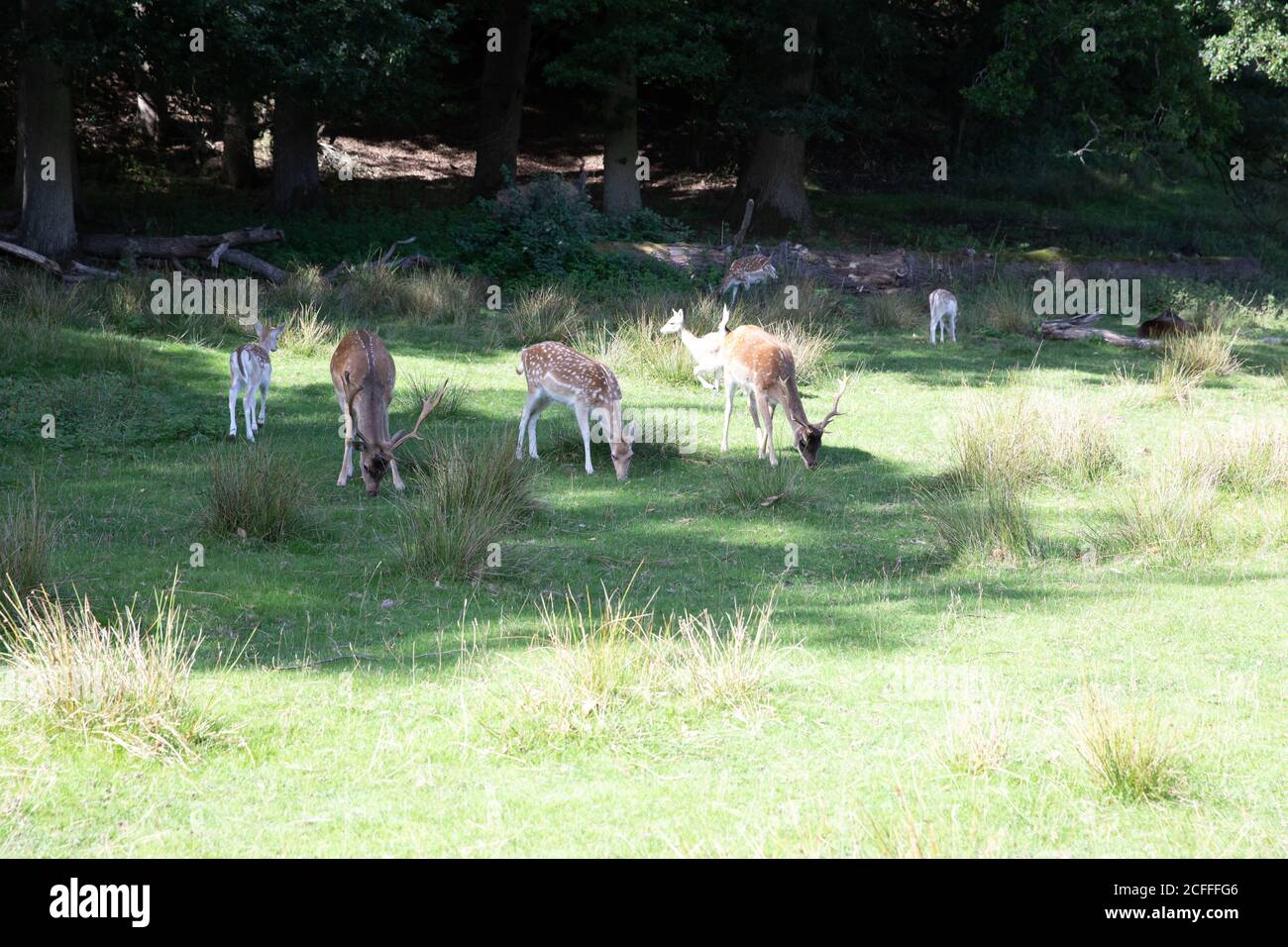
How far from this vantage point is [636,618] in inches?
299

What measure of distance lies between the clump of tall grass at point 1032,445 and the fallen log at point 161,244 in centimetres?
1438

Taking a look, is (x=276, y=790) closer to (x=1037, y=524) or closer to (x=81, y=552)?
(x=81, y=552)

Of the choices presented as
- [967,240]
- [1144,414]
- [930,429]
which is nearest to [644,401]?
[930,429]

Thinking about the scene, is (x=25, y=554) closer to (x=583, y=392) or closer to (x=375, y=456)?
(x=375, y=456)

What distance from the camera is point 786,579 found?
31.6ft

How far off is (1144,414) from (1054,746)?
10153 millimetres

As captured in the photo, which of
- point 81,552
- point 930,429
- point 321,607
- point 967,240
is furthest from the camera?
point 967,240

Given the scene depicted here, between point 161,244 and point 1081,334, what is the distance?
49.2 feet

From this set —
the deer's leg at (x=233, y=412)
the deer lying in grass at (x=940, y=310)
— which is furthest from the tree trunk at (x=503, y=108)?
the deer's leg at (x=233, y=412)

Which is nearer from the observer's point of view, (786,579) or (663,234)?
(786,579)

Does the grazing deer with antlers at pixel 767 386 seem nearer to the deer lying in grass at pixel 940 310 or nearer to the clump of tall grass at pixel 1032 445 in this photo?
the clump of tall grass at pixel 1032 445

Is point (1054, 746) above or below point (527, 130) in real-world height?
below

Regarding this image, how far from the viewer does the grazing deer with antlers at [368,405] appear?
37.2ft

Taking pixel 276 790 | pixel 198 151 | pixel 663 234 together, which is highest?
pixel 198 151
